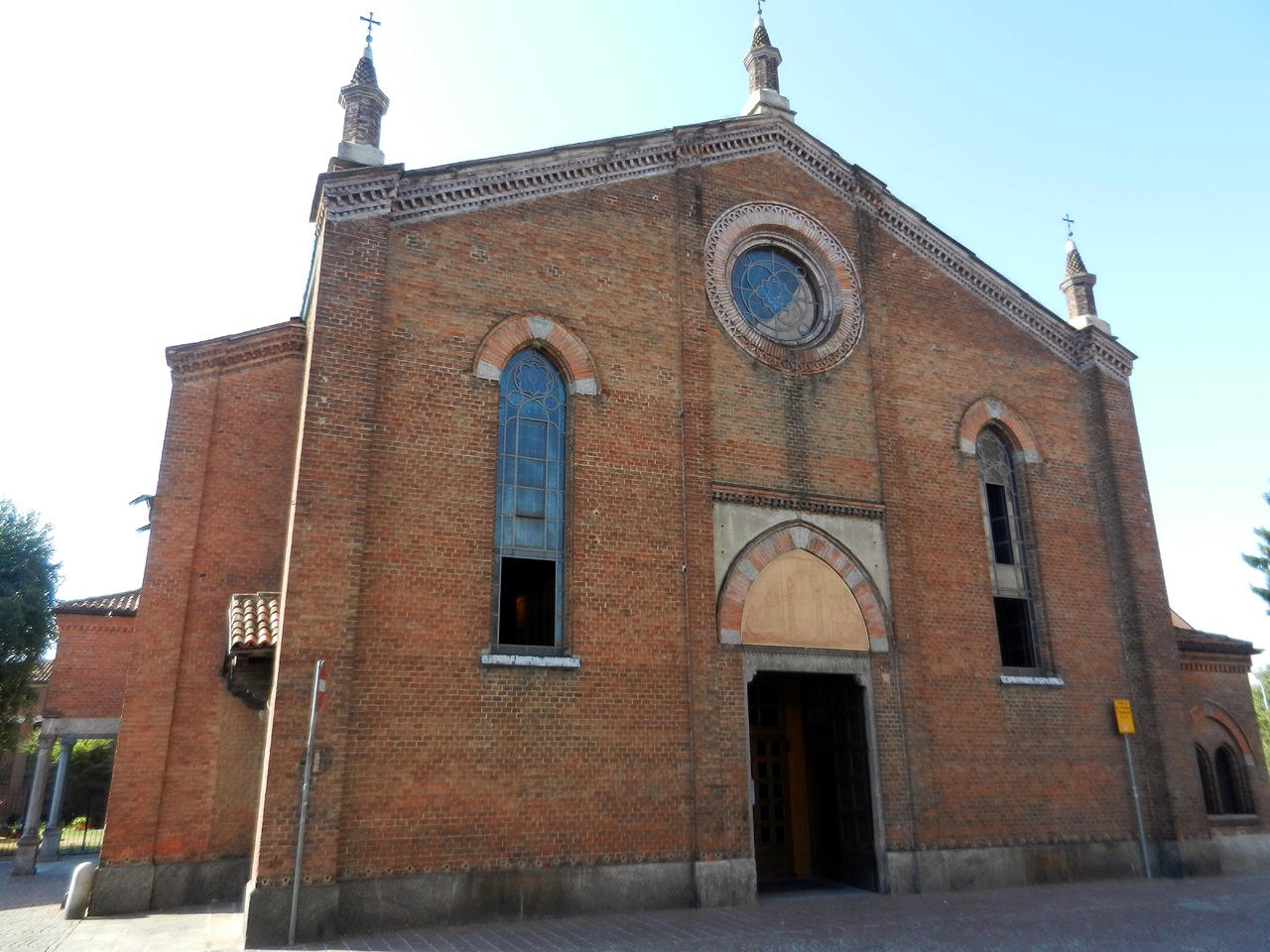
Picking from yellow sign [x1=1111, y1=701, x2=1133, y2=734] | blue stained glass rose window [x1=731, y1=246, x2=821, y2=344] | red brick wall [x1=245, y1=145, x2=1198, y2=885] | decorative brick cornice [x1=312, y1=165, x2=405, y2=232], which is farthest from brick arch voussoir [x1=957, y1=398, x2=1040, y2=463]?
decorative brick cornice [x1=312, y1=165, x2=405, y2=232]

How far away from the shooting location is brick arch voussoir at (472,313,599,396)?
12539mm

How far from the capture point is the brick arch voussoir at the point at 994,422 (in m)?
16.0

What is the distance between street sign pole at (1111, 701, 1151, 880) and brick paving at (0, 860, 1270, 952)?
71.1 inches

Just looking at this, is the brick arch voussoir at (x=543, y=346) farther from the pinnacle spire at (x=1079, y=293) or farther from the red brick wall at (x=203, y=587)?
the pinnacle spire at (x=1079, y=293)

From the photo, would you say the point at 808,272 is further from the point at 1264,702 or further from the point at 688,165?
the point at 1264,702

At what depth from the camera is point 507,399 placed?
12.7 m

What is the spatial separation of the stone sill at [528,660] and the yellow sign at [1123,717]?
32.8ft

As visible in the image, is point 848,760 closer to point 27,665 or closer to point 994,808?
point 994,808

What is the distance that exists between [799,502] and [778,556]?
3.14 feet

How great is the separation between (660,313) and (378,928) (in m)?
9.12

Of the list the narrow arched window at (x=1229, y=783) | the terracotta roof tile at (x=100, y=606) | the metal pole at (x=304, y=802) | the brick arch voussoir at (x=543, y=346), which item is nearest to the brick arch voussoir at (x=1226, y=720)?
the narrow arched window at (x=1229, y=783)

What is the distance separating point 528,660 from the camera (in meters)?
11.5

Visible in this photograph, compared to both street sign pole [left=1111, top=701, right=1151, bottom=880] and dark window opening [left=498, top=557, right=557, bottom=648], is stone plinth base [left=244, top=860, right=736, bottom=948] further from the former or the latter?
street sign pole [left=1111, top=701, right=1151, bottom=880]

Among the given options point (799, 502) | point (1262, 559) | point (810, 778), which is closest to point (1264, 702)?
point (1262, 559)
